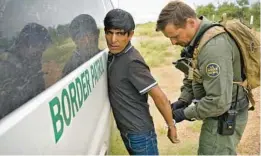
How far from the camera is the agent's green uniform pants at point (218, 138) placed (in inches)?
86.4

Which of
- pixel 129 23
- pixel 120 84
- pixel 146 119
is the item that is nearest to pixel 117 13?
pixel 129 23

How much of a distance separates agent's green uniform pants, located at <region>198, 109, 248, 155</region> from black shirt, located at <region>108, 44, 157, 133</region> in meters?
0.45

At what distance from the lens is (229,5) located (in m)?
27.5

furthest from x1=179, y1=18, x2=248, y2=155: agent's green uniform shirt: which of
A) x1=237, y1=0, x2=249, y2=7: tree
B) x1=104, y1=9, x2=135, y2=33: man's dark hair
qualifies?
x1=237, y1=0, x2=249, y2=7: tree

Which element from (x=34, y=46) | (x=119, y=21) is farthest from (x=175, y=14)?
(x=34, y=46)

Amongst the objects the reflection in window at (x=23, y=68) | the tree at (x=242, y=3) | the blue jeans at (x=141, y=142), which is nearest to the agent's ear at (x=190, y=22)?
the blue jeans at (x=141, y=142)

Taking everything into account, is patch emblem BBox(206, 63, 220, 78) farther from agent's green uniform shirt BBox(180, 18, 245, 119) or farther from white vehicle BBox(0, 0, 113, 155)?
white vehicle BBox(0, 0, 113, 155)

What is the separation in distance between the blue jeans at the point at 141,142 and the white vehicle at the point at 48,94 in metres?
0.38

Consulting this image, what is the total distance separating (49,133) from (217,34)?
1.32 meters

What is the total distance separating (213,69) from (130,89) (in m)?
0.56

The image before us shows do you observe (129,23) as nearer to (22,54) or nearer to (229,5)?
(22,54)

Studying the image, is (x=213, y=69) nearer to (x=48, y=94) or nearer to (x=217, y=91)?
(x=217, y=91)

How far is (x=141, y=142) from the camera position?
213 centimetres

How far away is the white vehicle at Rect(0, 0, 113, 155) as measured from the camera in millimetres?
875
